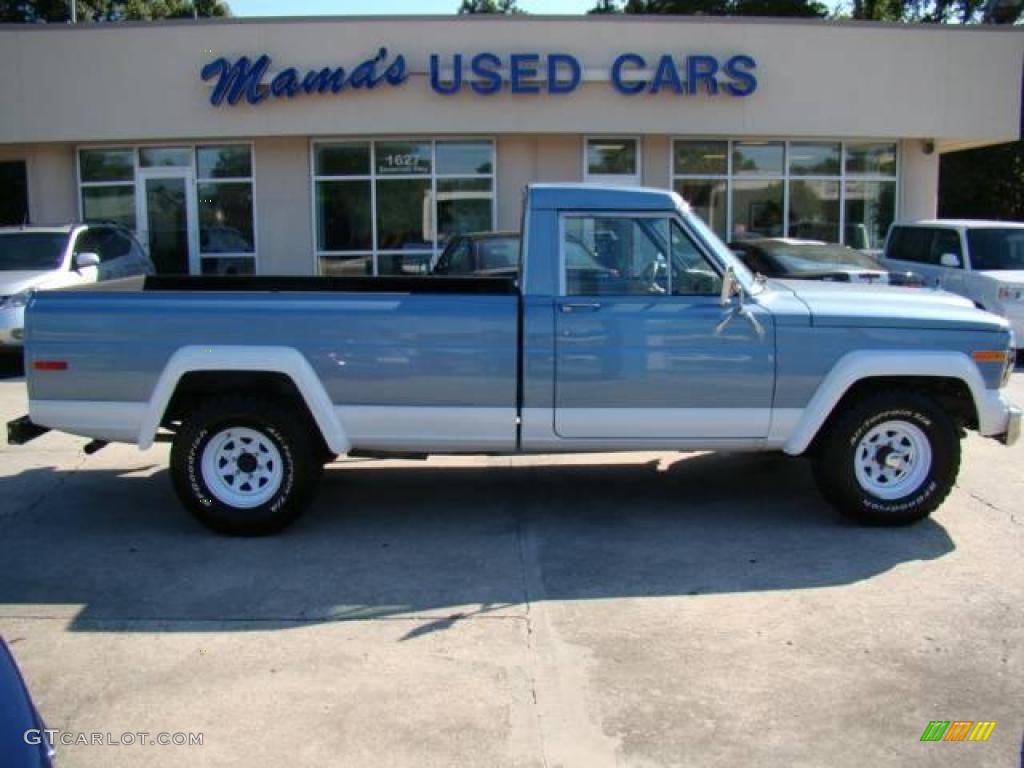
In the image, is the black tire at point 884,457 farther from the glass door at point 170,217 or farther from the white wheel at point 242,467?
the glass door at point 170,217

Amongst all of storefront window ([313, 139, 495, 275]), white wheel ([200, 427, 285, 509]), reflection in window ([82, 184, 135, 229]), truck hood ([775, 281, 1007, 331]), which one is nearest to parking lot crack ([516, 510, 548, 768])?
white wheel ([200, 427, 285, 509])

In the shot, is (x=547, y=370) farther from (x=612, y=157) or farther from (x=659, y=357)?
(x=612, y=157)

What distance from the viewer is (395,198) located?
59.1 feet

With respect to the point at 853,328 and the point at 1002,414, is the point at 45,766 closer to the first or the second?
the point at 853,328

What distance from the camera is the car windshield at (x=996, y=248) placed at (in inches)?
535

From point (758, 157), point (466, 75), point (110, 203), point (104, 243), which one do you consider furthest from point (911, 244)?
point (110, 203)

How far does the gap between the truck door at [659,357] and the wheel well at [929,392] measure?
0.51 m

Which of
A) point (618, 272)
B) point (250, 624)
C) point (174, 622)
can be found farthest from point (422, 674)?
point (618, 272)

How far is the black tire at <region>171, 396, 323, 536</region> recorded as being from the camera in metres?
5.90

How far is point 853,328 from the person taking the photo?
5.93 meters

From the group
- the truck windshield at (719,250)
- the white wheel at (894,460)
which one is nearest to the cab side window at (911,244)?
the white wheel at (894,460)

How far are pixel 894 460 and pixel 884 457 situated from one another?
62 mm

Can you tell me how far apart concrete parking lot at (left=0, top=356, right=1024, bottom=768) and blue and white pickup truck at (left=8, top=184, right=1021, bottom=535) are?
0.49m

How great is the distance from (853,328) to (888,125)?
1343 centimetres
